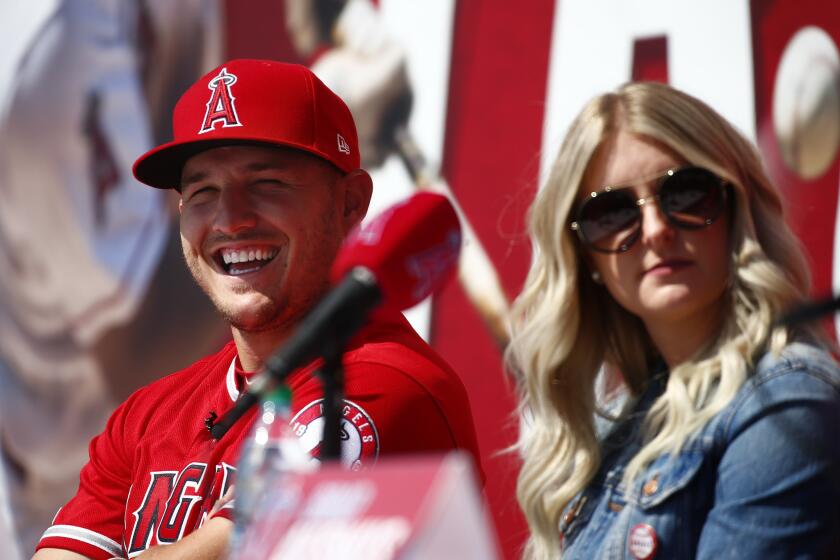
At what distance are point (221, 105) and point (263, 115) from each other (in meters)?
0.09

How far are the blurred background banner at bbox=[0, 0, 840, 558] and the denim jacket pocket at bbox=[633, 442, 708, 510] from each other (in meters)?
1.50

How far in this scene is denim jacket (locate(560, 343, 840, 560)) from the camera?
1736 millimetres

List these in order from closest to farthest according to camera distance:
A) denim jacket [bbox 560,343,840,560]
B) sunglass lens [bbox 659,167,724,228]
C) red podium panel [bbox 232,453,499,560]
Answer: red podium panel [bbox 232,453,499,560]
denim jacket [bbox 560,343,840,560]
sunglass lens [bbox 659,167,724,228]

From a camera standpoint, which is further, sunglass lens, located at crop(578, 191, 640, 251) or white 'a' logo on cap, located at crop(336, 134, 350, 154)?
white 'a' logo on cap, located at crop(336, 134, 350, 154)

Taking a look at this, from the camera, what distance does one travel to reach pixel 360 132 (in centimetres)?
409

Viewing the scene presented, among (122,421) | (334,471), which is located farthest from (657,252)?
(122,421)

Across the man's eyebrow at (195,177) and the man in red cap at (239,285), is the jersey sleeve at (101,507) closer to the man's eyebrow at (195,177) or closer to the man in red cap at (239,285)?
the man in red cap at (239,285)

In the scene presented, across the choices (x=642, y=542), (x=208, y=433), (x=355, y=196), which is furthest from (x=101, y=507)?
(x=642, y=542)

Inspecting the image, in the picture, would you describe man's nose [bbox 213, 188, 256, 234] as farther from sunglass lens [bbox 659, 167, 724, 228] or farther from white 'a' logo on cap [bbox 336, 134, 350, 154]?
sunglass lens [bbox 659, 167, 724, 228]

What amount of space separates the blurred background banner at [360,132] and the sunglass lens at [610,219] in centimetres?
129

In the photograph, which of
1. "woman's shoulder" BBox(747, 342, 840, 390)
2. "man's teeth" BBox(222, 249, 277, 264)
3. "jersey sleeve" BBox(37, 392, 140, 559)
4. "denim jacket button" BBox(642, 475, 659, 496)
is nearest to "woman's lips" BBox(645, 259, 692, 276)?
"woman's shoulder" BBox(747, 342, 840, 390)

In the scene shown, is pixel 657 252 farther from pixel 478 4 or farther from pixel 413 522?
pixel 478 4

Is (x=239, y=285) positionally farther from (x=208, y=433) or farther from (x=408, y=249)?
(x=408, y=249)

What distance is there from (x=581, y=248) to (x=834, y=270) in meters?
1.55
